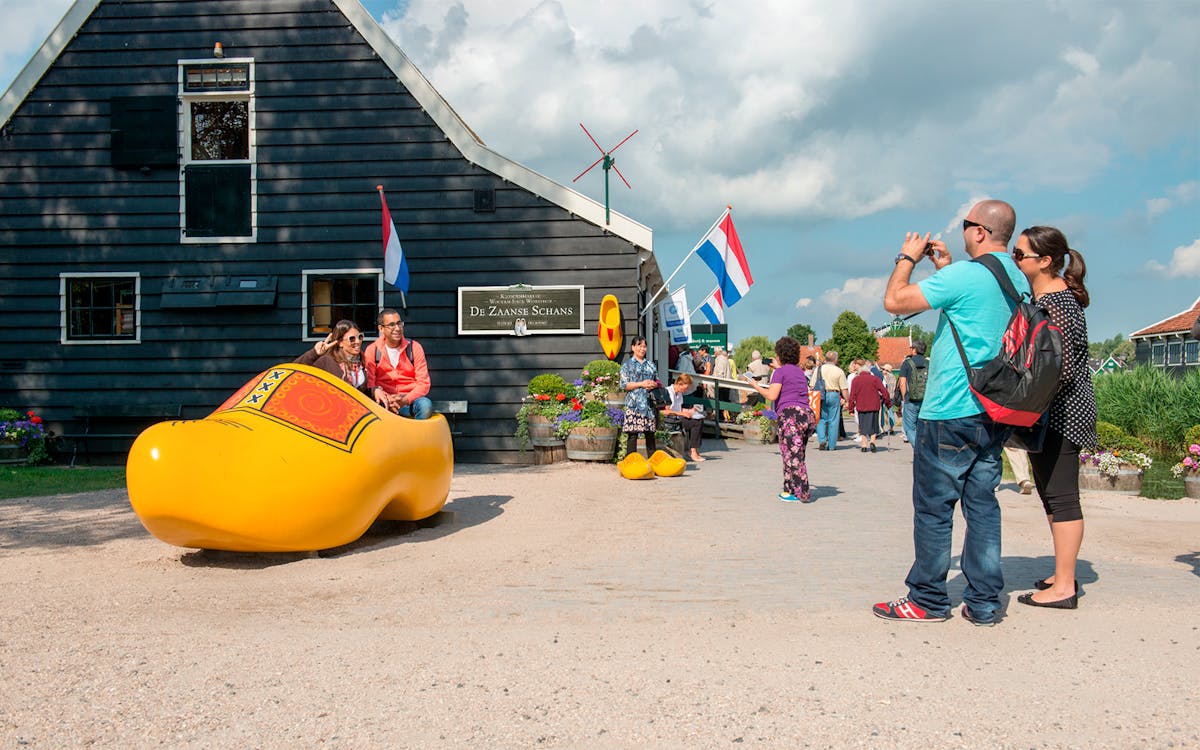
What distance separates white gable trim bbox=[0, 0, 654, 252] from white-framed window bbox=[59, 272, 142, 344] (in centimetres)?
264

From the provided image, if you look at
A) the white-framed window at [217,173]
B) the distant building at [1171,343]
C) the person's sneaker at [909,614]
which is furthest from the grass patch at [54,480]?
the distant building at [1171,343]

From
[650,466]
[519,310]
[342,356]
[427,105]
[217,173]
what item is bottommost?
[650,466]

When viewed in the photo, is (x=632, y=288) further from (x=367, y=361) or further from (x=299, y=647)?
(x=299, y=647)

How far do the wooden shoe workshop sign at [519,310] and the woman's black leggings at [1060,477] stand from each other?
9.43 metres

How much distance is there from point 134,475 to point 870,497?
7016 millimetres

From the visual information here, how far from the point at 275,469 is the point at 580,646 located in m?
2.51

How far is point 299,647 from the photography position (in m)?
4.34

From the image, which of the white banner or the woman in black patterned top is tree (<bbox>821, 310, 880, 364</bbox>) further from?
the woman in black patterned top

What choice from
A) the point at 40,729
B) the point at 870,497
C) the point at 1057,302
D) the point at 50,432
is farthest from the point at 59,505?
the point at 1057,302

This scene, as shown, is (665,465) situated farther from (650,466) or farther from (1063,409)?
(1063,409)

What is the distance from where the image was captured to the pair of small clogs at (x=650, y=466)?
37.0 ft

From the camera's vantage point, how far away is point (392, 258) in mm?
13211

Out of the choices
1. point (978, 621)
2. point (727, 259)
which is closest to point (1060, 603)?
point (978, 621)

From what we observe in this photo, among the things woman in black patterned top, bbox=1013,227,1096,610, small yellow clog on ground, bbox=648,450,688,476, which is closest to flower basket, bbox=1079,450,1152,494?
small yellow clog on ground, bbox=648,450,688,476
